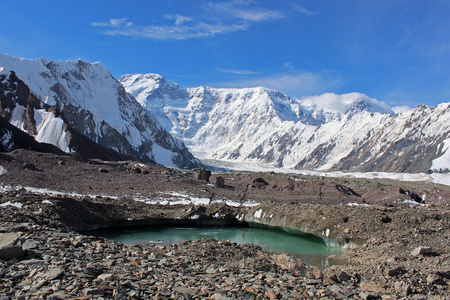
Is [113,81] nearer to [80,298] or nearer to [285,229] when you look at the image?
[285,229]

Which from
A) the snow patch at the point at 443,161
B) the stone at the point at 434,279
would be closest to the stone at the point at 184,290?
the stone at the point at 434,279

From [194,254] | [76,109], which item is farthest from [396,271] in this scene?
[76,109]

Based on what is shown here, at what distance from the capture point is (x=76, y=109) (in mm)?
128750

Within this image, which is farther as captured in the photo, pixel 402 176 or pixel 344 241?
pixel 402 176

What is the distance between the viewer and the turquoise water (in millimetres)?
23125

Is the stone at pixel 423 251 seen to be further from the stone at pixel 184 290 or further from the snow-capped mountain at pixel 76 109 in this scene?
the snow-capped mountain at pixel 76 109

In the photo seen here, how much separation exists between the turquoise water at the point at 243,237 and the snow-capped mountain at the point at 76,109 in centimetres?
5658

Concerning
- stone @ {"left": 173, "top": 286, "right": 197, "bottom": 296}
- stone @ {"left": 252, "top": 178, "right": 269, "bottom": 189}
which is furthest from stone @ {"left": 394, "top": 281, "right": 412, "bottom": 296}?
stone @ {"left": 252, "top": 178, "right": 269, "bottom": 189}

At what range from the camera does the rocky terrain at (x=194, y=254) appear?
29.5ft

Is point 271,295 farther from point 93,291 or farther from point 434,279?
point 434,279

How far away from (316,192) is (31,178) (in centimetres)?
4027

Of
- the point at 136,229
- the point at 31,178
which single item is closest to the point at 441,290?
the point at 136,229

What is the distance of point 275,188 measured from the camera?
60.3 m

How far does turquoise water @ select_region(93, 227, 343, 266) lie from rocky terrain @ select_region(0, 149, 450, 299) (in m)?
0.97
